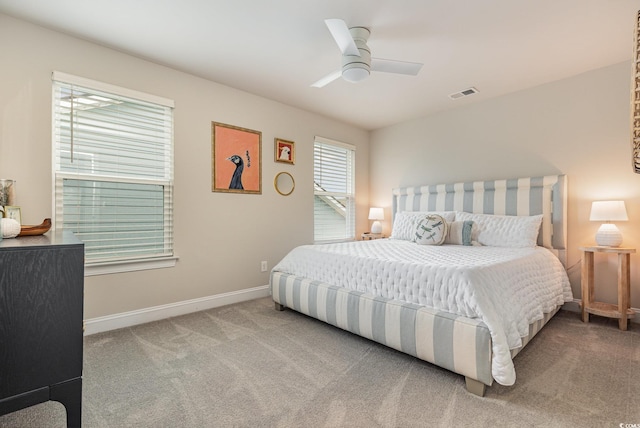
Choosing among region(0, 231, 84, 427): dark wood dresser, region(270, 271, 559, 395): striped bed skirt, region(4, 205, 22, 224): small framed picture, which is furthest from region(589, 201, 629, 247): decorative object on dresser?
region(4, 205, 22, 224): small framed picture

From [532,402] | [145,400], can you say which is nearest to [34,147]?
[145,400]

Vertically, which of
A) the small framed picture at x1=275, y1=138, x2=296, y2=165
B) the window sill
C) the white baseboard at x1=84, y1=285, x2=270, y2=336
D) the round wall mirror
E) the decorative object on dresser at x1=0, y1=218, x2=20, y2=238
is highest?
the small framed picture at x1=275, y1=138, x2=296, y2=165

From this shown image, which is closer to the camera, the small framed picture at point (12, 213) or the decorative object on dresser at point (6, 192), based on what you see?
the small framed picture at point (12, 213)

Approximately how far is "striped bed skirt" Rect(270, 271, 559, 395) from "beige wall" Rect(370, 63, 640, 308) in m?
1.35

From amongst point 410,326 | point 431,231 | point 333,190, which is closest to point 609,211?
point 431,231

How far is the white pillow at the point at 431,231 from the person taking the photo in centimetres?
329

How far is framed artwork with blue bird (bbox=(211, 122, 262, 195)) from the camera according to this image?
10.8 feet

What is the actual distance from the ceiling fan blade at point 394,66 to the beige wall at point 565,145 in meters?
1.89

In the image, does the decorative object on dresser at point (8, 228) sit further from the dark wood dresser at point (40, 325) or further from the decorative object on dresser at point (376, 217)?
the decorative object on dresser at point (376, 217)

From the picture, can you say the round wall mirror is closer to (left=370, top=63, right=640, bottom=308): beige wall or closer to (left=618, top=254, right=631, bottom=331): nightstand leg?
(left=370, top=63, right=640, bottom=308): beige wall

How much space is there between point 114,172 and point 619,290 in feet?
14.7

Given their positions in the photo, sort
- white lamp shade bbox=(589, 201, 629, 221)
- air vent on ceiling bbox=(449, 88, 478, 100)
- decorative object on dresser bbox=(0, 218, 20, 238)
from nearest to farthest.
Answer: decorative object on dresser bbox=(0, 218, 20, 238)
white lamp shade bbox=(589, 201, 629, 221)
air vent on ceiling bbox=(449, 88, 478, 100)

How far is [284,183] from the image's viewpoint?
392 centimetres

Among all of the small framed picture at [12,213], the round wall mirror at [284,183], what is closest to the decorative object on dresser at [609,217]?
the round wall mirror at [284,183]
